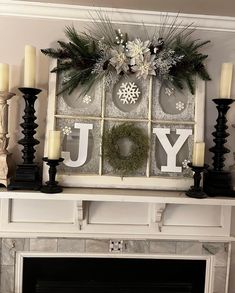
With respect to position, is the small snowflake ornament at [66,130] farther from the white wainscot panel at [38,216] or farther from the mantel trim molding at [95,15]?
the mantel trim molding at [95,15]

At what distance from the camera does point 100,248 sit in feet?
5.41

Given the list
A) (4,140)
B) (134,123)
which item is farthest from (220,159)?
(4,140)

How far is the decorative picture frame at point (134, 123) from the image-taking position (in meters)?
1.57

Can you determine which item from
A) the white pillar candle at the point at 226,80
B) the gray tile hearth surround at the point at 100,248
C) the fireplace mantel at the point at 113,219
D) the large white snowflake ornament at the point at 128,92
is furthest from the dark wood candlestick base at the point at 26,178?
the white pillar candle at the point at 226,80

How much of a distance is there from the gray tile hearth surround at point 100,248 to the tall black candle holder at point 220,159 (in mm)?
319

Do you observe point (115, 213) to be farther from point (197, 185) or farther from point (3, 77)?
point (3, 77)

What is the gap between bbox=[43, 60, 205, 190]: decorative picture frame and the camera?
1.57 m

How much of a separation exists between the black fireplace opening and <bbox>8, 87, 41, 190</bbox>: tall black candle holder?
409mm

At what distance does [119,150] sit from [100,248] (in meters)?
0.50

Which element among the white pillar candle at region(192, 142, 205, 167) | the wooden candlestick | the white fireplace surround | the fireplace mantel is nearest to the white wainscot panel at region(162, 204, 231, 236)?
the fireplace mantel

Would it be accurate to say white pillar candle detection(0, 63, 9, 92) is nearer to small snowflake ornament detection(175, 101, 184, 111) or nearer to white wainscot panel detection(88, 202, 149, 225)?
white wainscot panel detection(88, 202, 149, 225)

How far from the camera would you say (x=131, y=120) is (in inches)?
62.3

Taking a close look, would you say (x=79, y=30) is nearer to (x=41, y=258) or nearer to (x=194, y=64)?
(x=194, y=64)

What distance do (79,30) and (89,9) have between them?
108 mm
